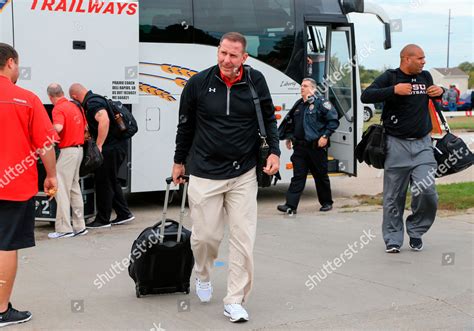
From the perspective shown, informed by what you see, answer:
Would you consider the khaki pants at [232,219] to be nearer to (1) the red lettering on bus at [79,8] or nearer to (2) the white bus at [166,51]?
(2) the white bus at [166,51]

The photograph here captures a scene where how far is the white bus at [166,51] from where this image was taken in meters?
9.84

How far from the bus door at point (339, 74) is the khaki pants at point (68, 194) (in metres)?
4.46

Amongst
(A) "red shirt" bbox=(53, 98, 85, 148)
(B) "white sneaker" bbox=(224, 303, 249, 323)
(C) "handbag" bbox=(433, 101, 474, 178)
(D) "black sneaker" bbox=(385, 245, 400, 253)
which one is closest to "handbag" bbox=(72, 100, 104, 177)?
(A) "red shirt" bbox=(53, 98, 85, 148)

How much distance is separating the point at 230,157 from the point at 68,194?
158 inches

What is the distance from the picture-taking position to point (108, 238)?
344 inches

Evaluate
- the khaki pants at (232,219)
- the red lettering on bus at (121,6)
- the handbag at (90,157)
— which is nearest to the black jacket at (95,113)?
the handbag at (90,157)

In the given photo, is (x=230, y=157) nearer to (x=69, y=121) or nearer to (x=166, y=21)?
(x=69, y=121)

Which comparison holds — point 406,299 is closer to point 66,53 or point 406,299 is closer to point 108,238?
point 108,238

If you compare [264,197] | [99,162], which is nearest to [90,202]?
[99,162]

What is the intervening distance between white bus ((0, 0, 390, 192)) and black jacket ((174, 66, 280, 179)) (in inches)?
186

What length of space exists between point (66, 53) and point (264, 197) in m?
4.09

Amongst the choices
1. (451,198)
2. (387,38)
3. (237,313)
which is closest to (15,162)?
(237,313)

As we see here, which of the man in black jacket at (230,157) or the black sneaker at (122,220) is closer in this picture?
the man in black jacket at (230,157)

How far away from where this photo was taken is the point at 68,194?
356 inches
